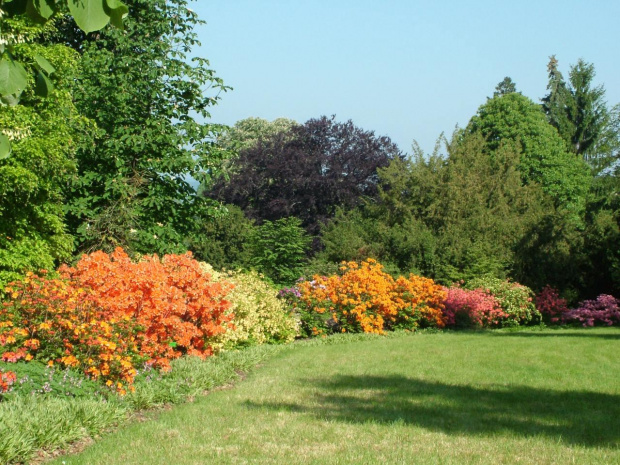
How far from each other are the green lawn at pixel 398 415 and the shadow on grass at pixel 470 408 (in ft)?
0.04

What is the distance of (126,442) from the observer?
575cm

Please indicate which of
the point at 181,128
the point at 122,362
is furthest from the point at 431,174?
the point at 122,362

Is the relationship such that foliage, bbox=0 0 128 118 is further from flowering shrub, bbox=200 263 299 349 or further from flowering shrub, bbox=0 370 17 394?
flowering shrub, bbox=200 263 299 349

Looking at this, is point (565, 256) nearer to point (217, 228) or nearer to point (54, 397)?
point (217, 228)

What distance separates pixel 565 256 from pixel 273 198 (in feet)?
55.6

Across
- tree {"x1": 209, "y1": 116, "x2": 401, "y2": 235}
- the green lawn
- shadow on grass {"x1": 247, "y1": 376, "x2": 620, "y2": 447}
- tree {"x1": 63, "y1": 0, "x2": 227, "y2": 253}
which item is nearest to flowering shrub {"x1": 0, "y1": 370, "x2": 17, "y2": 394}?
the green lawn

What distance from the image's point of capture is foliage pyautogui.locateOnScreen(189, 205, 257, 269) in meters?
21.7

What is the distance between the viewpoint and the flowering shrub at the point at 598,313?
61.5 ft

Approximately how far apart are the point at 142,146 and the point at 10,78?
12.4 meters

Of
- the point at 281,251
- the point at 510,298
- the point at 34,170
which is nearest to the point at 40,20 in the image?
the point at 34,170

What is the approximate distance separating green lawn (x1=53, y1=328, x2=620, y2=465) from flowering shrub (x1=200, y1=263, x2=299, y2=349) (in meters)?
1.37

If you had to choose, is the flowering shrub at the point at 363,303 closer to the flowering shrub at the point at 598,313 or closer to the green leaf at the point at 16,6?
the flowering shrub at the point at 598,313

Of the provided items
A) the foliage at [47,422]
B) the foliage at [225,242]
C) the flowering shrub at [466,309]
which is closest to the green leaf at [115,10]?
the foliage at [47,422]

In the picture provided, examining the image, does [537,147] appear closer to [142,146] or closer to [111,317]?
[142,146]
